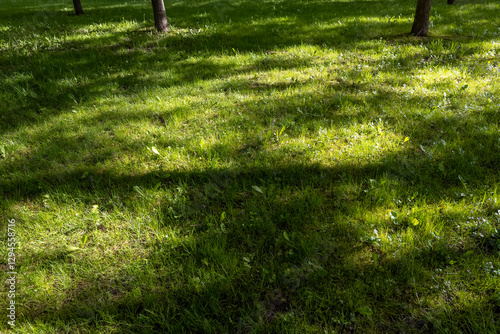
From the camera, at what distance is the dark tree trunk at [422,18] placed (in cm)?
804

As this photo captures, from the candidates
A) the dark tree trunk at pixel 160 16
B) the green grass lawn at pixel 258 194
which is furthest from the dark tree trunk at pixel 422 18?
the dark tree trunk at pixel 160 16

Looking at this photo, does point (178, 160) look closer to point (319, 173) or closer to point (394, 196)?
point (319, 173)

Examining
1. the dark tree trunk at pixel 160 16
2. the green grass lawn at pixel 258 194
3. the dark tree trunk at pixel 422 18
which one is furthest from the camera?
the dark tree trunk at pixel 160 16

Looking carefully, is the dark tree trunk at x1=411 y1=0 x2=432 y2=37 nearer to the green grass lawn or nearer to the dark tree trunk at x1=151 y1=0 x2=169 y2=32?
the green grass lawn

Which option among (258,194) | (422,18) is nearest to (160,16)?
(422,18)

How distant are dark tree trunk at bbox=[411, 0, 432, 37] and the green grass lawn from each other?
1289 millimetres

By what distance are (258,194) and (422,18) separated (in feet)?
27.0

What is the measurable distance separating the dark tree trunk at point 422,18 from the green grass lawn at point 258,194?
4.23 feet

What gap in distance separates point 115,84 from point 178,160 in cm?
373

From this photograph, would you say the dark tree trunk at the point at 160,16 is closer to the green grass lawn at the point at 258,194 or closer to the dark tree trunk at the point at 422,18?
the green grass lawn at the point at 258,194

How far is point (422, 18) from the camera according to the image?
8.27m

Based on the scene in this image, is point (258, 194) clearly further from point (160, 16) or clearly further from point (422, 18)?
point (160, 16)

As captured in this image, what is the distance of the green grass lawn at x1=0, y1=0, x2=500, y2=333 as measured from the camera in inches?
96.0

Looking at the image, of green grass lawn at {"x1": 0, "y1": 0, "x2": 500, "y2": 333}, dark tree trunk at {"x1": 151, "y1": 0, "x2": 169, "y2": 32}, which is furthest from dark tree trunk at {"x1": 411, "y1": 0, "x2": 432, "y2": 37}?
dark tree trunk at {"x1": 151, "y1": 0, "x2": 169, "y2": 32}
